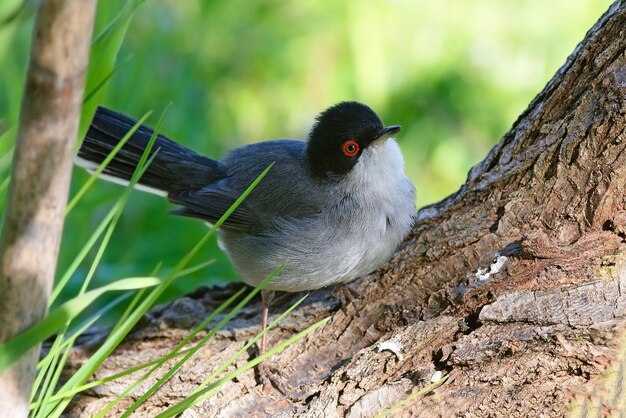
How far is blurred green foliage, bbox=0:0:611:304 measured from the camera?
21.2ft

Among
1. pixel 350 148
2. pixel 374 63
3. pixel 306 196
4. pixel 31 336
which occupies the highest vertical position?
pixel 374 63

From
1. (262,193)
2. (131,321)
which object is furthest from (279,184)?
(131,321)

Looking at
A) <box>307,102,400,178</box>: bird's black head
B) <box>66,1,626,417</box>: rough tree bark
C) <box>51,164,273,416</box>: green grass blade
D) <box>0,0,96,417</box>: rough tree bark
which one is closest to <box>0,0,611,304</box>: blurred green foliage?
<box>307,102,400,178</box>: bird's black head

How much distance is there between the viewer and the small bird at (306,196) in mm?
3654

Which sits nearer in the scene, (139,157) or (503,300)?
(503,300)

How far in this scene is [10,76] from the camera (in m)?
4.77

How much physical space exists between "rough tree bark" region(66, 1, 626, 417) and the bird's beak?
506 millimetres

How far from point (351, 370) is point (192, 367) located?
0.70 meters

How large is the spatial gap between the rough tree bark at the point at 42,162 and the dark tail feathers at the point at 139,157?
228 centimetres

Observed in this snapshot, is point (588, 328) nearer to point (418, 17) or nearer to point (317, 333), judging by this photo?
point (317, 333)

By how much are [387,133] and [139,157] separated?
1347mm

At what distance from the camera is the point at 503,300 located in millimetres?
2838

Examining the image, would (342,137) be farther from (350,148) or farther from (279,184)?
(279,184)

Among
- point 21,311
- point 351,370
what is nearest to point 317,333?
point 351,370
